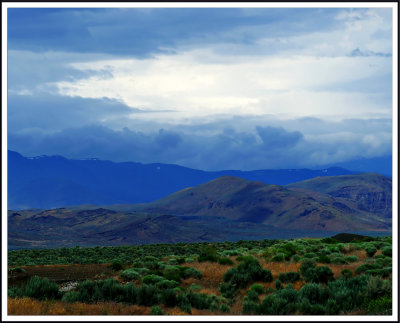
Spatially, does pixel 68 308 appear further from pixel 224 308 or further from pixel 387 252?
pixel 387 252

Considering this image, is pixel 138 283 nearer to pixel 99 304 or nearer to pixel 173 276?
pixel 173 276

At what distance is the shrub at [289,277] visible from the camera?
2575 centimetres

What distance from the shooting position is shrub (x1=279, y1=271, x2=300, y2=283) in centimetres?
2575

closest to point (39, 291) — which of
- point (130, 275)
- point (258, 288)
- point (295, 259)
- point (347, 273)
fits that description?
point (130, 275)

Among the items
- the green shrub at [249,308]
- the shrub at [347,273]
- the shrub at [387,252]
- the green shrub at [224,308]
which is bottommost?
the green shrub at [224,308]

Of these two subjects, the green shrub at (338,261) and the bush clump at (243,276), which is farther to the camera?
the green shrub at (338,261)

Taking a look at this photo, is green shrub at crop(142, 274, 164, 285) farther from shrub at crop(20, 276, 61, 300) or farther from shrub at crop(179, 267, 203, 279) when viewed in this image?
shrub at crop(20, 276, 61, 300)

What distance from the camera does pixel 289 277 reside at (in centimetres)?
2597

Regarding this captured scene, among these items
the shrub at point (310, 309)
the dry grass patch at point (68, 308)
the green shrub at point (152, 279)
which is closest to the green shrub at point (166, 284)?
the green shrub at point (152, 279)

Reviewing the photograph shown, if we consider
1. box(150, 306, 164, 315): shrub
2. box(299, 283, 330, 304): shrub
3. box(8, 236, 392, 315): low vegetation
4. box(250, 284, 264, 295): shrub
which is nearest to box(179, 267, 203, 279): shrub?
box(8, 236, 392, 315): low vegetation

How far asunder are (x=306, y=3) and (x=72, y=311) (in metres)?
14.0

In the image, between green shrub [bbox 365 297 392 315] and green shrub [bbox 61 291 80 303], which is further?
green shrub [bbox 61 291 80 303]

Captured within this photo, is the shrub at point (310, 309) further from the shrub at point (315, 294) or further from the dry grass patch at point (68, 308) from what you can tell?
the dry grass patch at point (68, 308)

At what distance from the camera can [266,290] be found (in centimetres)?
2386
